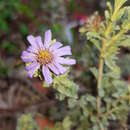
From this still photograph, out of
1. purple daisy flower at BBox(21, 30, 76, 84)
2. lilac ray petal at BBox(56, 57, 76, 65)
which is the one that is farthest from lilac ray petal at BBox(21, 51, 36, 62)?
lilac ray petal at BBox(56, 57, 76, 65)

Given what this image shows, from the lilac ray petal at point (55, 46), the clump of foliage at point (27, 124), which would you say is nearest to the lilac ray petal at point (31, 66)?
the lilac ray petal at point (55, 46)

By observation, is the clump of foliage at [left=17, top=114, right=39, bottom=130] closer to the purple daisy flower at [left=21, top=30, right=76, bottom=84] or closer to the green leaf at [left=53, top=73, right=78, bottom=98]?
the green leaf at [left=53, top=73, right=78, bottom=98]

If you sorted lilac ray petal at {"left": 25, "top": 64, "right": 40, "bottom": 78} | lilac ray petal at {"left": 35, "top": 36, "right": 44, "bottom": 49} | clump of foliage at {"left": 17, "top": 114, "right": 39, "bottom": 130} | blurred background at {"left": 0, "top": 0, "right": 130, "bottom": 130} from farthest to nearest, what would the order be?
blurred background at {"left": 0, "top": 0, "right": 130, "bottom": 130}, clump of foliage at {"left": 17, "top": 114, "right": 39, "bottom": 130}, lilac ray petal at {"left": 35, "top": 36, "right": 44, "bottom": 49}, lilac ray petal at {"left": 25, "top": 64, "right": 40, "bottom": 78}

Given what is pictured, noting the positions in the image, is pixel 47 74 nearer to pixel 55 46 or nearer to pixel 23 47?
pixel 55 46

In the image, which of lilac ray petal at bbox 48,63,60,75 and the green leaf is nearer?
lilac ray petal at bbox 48,63,60,75

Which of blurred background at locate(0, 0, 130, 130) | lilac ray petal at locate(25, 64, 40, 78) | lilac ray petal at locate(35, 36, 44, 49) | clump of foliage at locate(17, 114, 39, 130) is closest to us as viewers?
lilac ray petal at locate(25, 64, 40, 78)

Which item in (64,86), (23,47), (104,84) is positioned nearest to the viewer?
(64,86)

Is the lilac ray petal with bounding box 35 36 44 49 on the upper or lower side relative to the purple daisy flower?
upper

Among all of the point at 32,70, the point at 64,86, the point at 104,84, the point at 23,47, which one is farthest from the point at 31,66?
the point at 23,47
